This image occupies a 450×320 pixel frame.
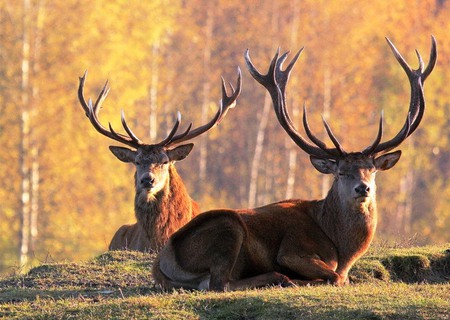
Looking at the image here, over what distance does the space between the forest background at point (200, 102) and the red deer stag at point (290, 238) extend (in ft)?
60.2

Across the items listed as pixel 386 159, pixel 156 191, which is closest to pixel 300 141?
pixel 386 159

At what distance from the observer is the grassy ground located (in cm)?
816

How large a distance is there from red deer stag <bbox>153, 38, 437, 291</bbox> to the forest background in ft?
60.2

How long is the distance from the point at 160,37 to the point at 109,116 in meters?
5.89

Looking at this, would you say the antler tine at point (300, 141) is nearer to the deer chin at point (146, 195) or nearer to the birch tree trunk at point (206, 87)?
the deer chin at point (146, 195)

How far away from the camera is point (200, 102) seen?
39.3 metres

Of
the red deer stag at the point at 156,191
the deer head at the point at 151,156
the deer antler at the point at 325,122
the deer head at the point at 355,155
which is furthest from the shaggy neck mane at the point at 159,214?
the deer head at the point at 355,155

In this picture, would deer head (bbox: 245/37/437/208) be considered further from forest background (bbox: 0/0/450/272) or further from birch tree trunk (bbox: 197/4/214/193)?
birch tree trunk (bbox: 197/4/214/193)

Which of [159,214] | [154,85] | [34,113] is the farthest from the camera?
[154,85]

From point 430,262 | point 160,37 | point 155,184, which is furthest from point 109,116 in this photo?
point 430,262

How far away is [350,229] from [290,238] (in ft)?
1.95

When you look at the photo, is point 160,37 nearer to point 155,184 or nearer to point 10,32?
point 10,32

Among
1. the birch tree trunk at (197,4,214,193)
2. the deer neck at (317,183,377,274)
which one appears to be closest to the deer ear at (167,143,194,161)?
the deer neck at (317,183,377,274)

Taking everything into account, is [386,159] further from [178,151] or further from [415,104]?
[178,151]
